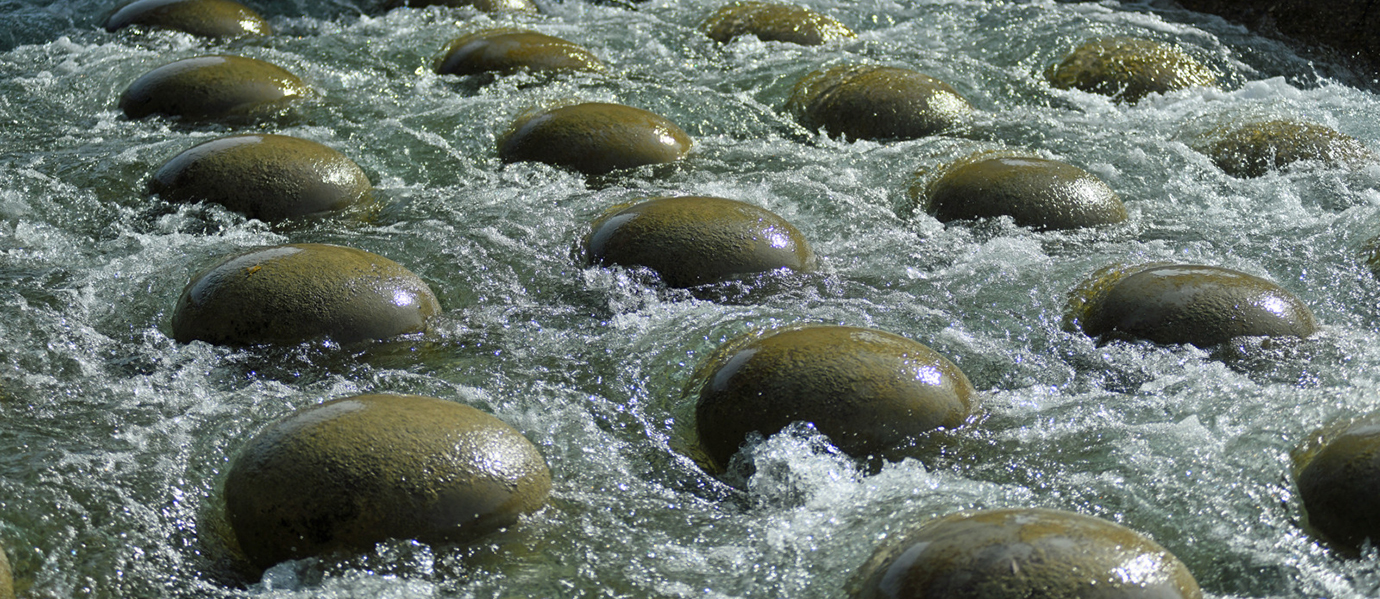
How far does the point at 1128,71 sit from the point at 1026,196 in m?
2.10

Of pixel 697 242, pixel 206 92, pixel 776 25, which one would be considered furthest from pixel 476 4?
pixel 697 242

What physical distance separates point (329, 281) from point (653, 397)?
3.43 feet

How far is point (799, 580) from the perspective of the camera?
249 centimetres

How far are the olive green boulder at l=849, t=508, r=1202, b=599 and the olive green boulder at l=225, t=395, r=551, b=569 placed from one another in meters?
0.84

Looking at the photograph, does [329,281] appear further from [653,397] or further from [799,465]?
[799,465]

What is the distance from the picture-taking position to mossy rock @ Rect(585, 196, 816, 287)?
3924mm

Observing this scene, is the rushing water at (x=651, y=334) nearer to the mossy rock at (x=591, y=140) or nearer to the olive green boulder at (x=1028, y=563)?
the mossy rock at (x=591, y=140)

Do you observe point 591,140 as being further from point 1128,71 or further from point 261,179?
point 1128,71

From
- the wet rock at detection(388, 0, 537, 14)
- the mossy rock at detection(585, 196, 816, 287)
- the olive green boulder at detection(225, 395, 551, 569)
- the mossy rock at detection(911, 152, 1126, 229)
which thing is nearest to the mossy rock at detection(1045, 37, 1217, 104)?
the mossy rock at detection(911, 152, 1126, 229)

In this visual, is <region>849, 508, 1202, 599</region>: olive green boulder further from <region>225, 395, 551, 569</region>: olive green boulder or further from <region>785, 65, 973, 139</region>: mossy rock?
<region>785, 65, 973, 139</region>: mossy rock

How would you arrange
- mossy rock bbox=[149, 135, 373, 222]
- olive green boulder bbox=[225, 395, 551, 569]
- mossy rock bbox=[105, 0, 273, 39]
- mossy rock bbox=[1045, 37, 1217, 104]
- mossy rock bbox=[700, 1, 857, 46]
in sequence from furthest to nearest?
mossy rock bbox=[700, 1, 857, 46] < mossy rock bbox=[105, 0, 273, 39] < mossy rock bbox=[1045, 37, 1217, 104] < mossy rock bbox=[149, 135, 373, 222] < olive green boulder bbox=[225, 395, 551, 569]

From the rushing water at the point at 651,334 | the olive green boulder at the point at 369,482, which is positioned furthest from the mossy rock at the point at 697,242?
the olive green boulder at the point at 369,482

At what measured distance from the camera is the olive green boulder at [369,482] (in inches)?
98.5

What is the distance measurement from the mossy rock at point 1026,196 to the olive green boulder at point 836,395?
1513 mm
